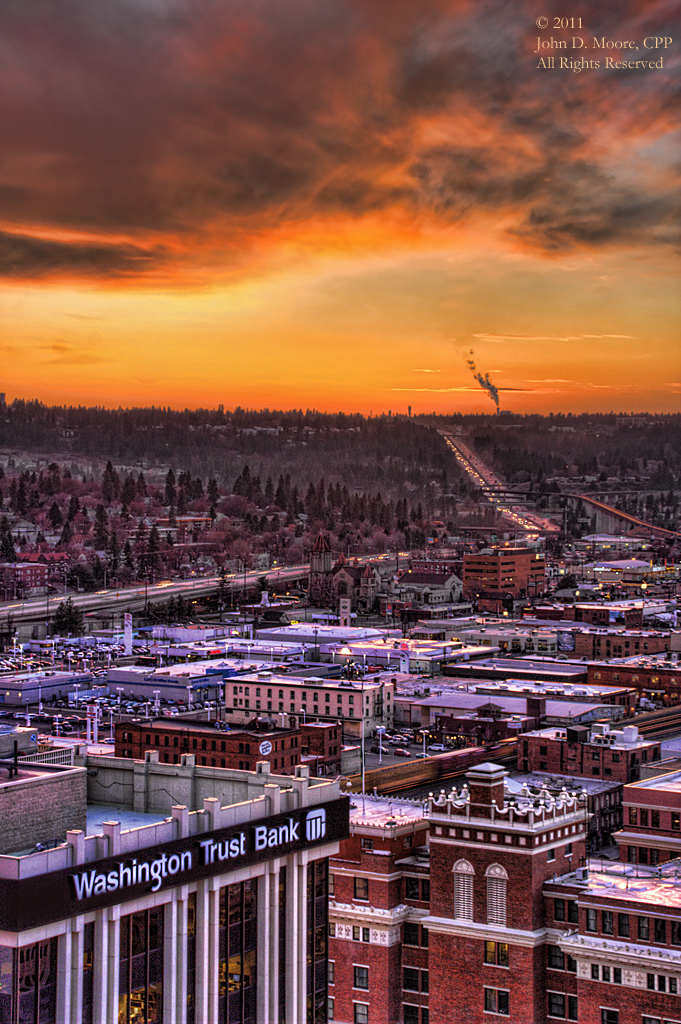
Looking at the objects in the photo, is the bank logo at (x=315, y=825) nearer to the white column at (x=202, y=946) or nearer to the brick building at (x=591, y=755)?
the white column at (x=202, y=946)

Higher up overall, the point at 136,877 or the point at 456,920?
the point at 136,877

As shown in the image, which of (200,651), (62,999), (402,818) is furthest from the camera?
(200,651)

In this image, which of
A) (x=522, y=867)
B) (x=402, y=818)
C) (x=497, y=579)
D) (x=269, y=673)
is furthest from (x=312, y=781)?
(x=497, y=579)

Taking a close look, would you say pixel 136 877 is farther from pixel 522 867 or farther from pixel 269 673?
pixel 269 673

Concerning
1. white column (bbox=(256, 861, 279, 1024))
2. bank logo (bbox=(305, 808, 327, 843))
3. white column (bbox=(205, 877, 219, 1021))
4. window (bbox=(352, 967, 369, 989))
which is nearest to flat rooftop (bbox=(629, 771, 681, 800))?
window (bbox=(352, 967, 369, 989))

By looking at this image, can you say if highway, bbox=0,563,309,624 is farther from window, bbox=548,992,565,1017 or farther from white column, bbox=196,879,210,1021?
white column, bbox=196,879,210,1021
